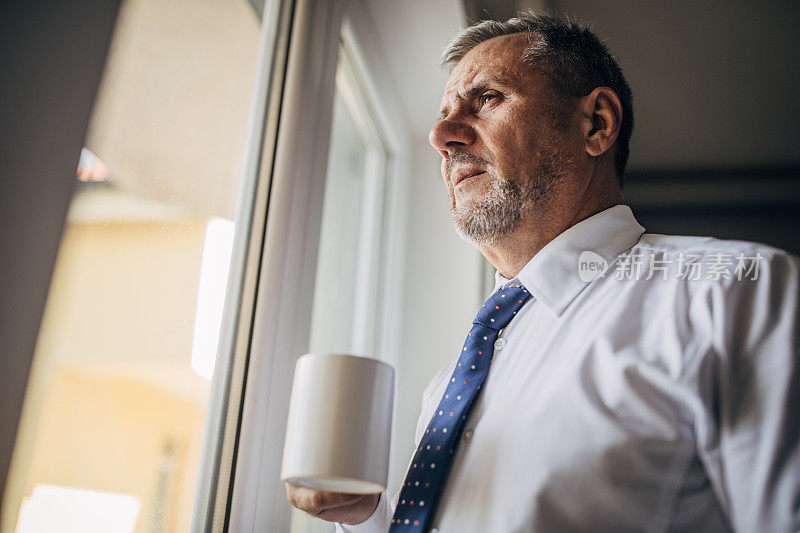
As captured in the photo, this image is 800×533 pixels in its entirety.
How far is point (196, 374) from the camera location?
841 mm

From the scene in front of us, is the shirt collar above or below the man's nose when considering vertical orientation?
below

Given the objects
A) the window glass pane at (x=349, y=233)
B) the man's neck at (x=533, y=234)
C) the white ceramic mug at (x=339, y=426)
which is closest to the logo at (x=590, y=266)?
the man's neck at (x=533, y=234)

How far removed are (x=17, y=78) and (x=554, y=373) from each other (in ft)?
2.13

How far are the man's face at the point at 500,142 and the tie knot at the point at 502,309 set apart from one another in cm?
14

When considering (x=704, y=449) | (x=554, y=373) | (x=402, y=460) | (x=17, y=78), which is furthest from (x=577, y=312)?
(x=402, y=460)

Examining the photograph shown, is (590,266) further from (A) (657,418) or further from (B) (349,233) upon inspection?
(B) (349,233)

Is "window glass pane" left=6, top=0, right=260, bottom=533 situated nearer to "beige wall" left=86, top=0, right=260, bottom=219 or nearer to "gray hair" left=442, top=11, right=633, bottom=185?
"beige wall" left=86, top=0, right=260, bottom=219

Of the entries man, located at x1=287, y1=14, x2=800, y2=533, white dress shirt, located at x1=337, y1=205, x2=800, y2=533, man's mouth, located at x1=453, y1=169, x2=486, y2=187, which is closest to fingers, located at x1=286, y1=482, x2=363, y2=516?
man, located at x1=287, y1=14, x2=800, y2=533

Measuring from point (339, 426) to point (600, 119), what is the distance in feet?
2.53

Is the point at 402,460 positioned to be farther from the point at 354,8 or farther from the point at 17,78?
the point at 17,78

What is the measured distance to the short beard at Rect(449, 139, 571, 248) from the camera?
3.07 feet

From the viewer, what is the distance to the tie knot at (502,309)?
2.71ft

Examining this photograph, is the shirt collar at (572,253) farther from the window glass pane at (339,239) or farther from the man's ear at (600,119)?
the window glass pane at (339,239)

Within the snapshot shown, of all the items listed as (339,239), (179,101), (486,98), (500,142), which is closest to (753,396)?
(500,142)
